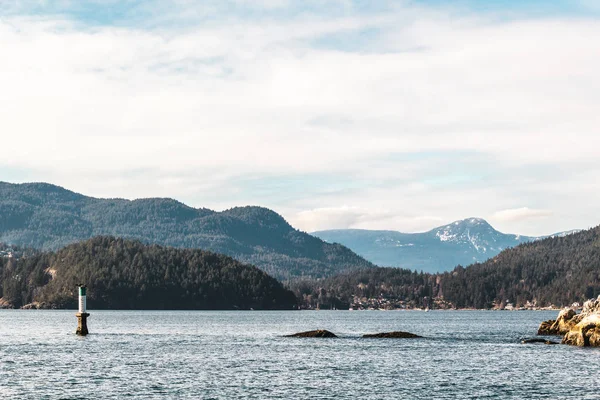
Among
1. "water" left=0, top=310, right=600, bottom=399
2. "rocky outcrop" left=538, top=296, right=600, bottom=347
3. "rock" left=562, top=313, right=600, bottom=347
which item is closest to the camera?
"water" left=0, top=310, right=600, bottom=399

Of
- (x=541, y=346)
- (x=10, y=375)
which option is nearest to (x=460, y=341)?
(x=541, y=346)

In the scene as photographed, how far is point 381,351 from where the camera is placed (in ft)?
430

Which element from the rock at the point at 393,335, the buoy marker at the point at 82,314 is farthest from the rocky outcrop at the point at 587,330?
the buoy marker at the point at 82,314

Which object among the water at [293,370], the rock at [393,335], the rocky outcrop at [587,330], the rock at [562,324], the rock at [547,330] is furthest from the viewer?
the rock at [547,330]

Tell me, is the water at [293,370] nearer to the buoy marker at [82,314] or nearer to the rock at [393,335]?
the buoy marker at [82,314]

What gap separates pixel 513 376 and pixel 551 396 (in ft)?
51.0

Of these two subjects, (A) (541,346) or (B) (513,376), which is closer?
(B) (513,376)

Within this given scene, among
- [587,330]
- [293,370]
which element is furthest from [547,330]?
[293,370]

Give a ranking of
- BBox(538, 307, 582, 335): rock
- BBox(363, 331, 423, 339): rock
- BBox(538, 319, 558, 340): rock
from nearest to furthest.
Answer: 1. BBox(363, 331, 423, 339): rock
2. BBox(538, 307, 582, 335): rock
3. BBox(538, 319, 558, 340): rock

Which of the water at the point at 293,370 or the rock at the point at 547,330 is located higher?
the rock at the point at 547,330

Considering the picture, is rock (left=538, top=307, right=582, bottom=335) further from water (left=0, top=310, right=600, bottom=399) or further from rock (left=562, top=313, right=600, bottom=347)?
rock (left=562, top=313, right=600, bottom=347)

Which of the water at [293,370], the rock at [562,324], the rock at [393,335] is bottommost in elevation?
the water at [293,370]

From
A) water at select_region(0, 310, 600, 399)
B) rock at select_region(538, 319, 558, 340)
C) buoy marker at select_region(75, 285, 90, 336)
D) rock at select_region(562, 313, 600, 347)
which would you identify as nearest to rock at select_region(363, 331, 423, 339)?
water at select_region(0, 310, 600, 399)

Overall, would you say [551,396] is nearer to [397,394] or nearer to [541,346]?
[397,394]
